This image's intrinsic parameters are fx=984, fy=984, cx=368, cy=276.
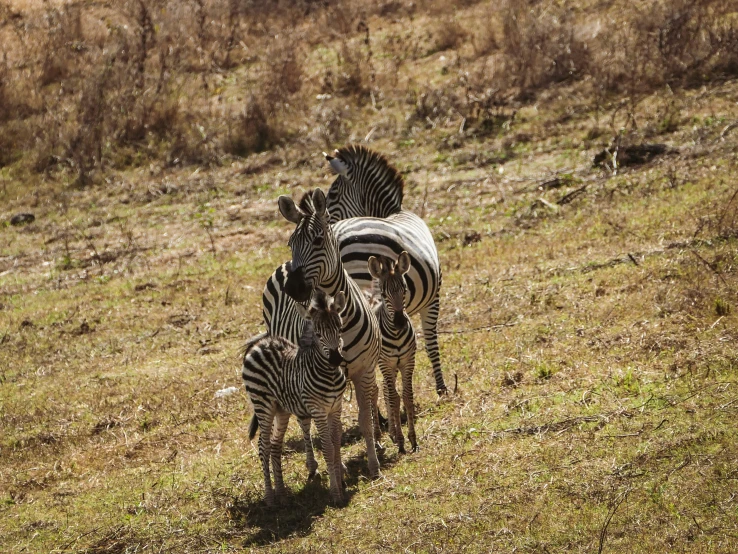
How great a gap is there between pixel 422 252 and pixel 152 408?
382cm

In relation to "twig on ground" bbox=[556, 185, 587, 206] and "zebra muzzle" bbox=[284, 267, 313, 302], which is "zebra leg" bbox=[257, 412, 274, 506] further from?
"twig on ground" bbox=[556, 185, 587, 206]

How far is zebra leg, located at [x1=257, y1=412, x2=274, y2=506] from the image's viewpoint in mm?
8430

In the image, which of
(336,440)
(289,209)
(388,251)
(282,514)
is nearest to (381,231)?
(388,251)

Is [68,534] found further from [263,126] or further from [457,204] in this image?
[263,126]

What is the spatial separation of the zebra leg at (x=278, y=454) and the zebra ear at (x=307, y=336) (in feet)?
2.47

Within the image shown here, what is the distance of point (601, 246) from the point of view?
577 inches

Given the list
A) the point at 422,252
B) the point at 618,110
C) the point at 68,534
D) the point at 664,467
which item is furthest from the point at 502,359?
the point at 618,110

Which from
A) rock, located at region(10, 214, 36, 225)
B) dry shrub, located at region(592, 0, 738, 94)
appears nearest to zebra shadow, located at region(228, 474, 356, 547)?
rock, located at region(10, 214, 36, 225)

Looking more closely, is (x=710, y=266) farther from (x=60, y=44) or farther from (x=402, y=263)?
(x=60, y=44)

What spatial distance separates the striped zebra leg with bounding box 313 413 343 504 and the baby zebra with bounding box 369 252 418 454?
110cm

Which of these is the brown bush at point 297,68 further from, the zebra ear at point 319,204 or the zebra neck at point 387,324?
the zebra ear at point 319,204

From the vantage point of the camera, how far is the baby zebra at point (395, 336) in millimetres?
8781

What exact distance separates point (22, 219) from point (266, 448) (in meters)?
15.2

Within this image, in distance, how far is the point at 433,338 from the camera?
10945 millimetres
